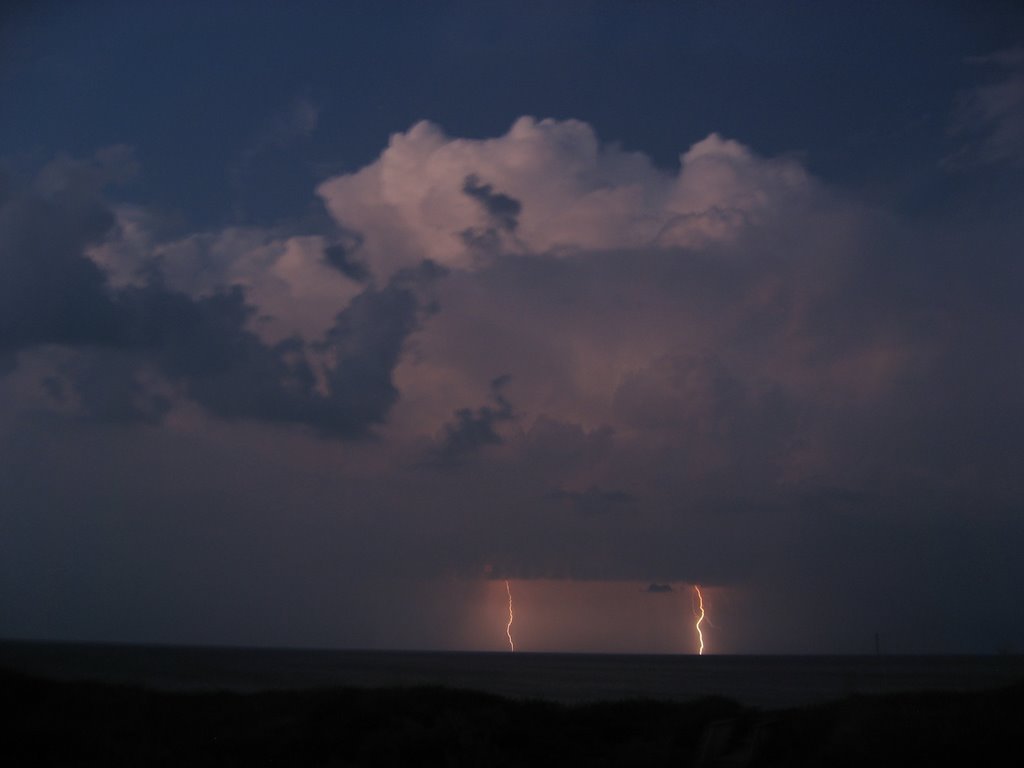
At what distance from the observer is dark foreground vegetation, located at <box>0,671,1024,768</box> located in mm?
18156

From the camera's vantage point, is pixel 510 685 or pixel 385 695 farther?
pixel 510 685

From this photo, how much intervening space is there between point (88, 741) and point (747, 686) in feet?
257

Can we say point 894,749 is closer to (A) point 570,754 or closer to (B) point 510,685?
(A) point 570,754

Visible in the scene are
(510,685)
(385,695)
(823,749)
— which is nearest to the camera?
(823,749)

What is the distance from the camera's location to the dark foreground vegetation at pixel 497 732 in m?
18.2

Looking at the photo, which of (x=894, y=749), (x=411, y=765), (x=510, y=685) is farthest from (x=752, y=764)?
(x=510, y=685)

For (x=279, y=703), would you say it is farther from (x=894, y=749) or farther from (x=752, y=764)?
(x=894, y=749)

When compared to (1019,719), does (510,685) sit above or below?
below

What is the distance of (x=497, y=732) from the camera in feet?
70.4

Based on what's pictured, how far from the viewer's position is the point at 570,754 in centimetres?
2080

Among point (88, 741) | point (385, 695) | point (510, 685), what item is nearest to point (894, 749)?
point (385, 695)

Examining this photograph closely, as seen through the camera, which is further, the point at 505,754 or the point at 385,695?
the point at 385,695

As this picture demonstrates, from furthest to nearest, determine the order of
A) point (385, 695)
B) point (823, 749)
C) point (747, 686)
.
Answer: point (747, 686), point (385, 695), point (823, 749)

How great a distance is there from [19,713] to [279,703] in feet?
22.0
